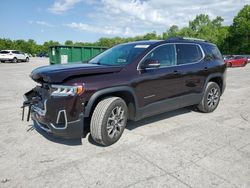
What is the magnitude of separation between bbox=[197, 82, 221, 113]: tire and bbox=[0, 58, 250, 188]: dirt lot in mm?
694

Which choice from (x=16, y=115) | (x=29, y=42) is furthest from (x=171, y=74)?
(x=29, y=42)

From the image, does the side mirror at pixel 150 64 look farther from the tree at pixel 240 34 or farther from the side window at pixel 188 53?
the tree at pixel 240 34

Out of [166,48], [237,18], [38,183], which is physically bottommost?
[38,183]

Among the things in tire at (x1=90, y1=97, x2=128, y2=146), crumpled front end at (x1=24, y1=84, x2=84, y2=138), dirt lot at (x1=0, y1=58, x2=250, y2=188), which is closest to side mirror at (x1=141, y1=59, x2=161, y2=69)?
tire at (x1=90, y1=97, x2=128, y2=146)

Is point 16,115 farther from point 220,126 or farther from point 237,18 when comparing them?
point 237,18

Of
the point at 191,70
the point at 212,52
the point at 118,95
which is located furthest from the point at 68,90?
the point at 212,52

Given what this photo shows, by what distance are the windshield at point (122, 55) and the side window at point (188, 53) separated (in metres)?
0.92

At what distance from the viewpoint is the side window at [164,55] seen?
4606 mm

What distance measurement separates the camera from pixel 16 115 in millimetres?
5746

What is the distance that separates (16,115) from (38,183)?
10.6ft

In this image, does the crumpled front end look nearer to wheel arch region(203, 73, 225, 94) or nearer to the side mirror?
the side mirror

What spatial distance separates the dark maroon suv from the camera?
3553mm

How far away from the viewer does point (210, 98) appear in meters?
6.13

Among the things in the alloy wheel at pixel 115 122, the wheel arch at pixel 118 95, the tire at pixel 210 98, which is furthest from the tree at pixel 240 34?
the alloy wheel at pixel 115 122
